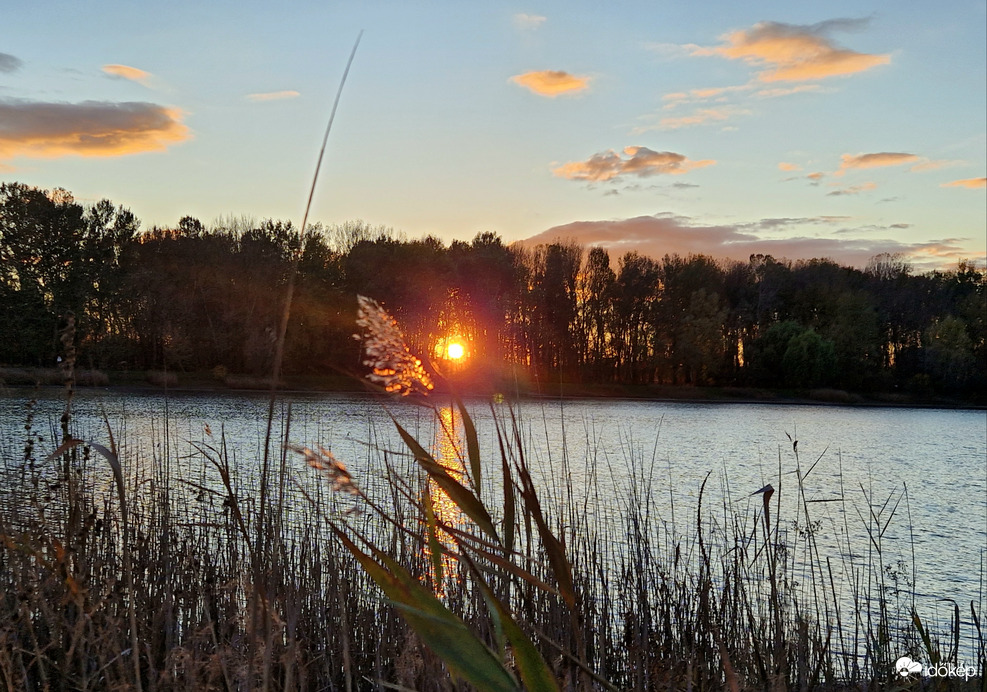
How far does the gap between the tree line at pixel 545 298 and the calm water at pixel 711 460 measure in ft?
16.5

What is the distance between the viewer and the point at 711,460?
19375 millimetres

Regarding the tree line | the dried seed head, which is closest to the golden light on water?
the dried seed head

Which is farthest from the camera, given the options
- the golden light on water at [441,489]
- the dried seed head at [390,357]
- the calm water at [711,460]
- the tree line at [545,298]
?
the tree line at [545,298]

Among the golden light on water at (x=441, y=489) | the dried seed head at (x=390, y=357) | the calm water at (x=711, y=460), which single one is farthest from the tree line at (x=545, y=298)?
the dried seed head at (x=390, y=357)

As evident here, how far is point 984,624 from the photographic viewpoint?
276 inches

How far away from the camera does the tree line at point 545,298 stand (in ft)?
121

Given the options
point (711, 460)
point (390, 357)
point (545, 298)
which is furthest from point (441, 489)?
point (545, 298)

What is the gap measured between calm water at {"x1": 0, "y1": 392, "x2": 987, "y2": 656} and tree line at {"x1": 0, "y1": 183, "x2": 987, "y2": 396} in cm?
504

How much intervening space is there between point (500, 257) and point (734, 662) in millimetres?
42004

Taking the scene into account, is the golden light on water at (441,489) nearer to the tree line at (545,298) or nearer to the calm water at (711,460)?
the calm water at (711,460)

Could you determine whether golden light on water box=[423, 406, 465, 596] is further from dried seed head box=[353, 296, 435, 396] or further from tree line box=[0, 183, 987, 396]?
tree line box=[0, 183, 987, 396]

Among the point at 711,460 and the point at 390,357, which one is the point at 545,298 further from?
the point at 390,357

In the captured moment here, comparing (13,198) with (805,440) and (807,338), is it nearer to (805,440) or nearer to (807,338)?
(805,440)

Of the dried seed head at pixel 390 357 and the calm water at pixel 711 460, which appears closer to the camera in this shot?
the dried seed head at pixel 390 357
